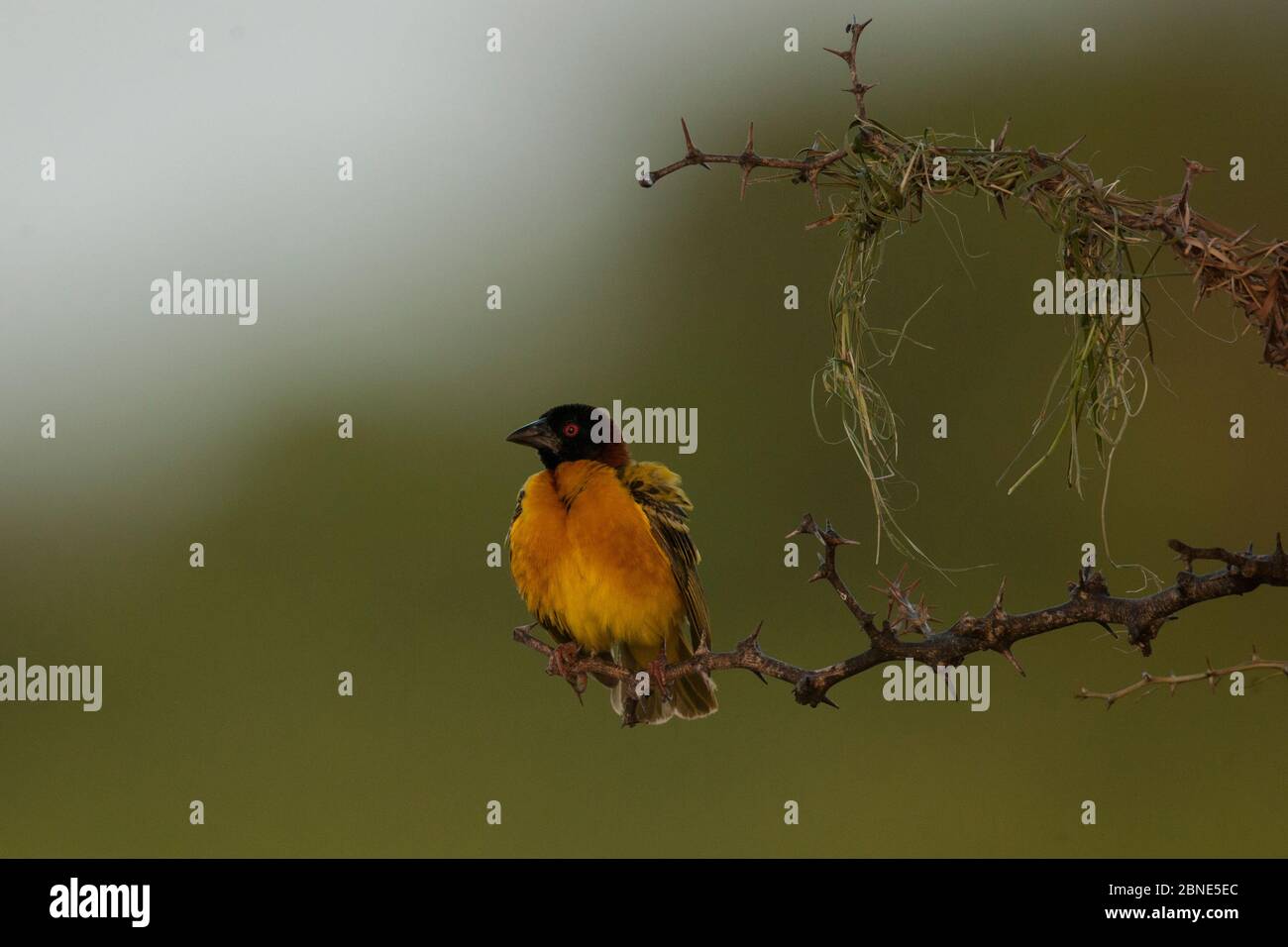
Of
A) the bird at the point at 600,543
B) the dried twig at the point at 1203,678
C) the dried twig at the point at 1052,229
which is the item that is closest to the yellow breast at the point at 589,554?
the bird at the point at 600,543

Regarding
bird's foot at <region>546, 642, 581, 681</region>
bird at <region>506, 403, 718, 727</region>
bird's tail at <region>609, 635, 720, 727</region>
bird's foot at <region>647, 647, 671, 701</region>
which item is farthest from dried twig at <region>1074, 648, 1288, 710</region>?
bird's tail at <region>609, 635, 720, 727</region>

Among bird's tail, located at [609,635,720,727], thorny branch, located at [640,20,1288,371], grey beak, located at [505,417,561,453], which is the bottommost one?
bird's tail, located at [609,635,720,727]

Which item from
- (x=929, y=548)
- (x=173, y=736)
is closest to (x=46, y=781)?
(x=173, y=736)

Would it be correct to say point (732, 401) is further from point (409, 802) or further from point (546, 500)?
point (546, 500)

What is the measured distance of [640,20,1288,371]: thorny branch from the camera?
2680mm

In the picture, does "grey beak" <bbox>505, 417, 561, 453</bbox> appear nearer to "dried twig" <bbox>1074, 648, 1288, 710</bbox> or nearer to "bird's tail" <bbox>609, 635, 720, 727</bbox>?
"bird's tail" <bbox>609, 635, 720, 727</bbox>

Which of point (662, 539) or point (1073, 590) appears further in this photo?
point (662, 539)

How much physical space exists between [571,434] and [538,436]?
97 millimetres

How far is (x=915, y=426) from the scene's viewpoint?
26.2 ft

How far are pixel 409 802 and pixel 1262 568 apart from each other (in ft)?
23.2

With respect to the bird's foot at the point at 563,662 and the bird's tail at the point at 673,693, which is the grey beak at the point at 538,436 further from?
the bird's tail at the point at 673,693

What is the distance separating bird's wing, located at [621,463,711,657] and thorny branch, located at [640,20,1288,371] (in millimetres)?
1516

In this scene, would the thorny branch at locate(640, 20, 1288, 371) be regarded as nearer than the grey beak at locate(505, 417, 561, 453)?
Yes

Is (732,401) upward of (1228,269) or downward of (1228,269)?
upward
